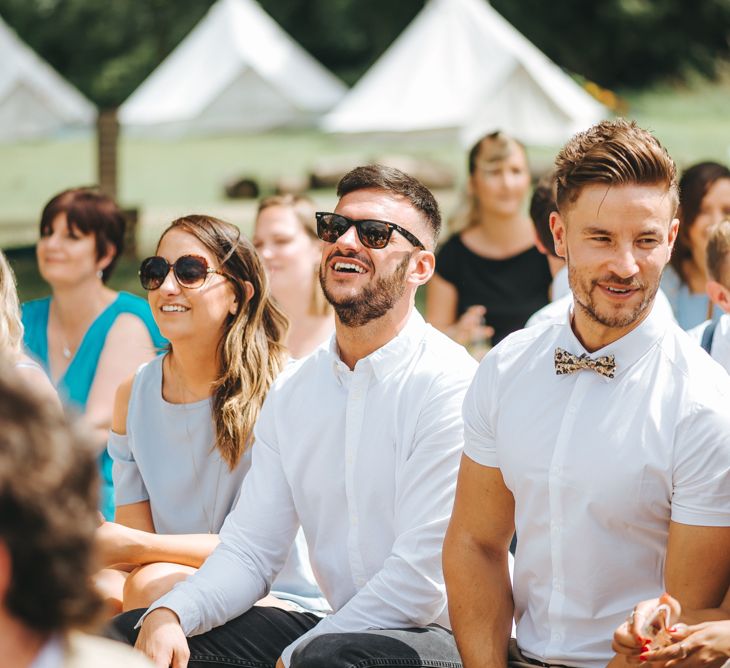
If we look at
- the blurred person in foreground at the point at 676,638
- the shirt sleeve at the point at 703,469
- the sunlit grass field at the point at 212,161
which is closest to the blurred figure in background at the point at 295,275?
the shirt sleeve at the point at 703,469

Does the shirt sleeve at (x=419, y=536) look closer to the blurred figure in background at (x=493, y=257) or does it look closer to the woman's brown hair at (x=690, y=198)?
the woman's brown hair at (x=690, y=198)

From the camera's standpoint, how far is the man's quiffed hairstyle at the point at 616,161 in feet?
8.77

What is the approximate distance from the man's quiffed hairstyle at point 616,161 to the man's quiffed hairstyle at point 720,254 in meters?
1.00

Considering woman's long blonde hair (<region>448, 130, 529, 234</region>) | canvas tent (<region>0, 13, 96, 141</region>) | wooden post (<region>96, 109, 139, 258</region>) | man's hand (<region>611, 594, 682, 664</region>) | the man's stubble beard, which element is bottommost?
man's hand (<region>611, 594, 682, 664</region>)

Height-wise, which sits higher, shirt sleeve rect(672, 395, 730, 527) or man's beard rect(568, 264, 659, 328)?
man's beard rect(568, 264, 659, 328)

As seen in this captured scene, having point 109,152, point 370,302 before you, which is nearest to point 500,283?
point 370,302

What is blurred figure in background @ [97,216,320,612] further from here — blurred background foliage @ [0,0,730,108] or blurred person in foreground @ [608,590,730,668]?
blurred background foliage @ [0,0,730,108]

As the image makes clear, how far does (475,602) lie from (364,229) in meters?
1.13

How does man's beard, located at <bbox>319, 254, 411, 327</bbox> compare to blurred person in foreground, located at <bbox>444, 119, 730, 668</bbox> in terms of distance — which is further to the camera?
man's beard, located at <bbox>319, 254, 411, 327</bbox>

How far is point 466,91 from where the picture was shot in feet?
40.2

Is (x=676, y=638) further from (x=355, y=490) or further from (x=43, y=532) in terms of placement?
(x=43, y=532)

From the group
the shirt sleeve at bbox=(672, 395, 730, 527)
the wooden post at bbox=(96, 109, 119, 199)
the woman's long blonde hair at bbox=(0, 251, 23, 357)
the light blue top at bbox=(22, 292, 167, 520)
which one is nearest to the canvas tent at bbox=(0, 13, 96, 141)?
the wooden post at bbox=(96, 109, 119, 199)

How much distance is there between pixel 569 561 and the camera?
8.85 feet

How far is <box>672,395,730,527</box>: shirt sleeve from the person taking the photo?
2.54 m
